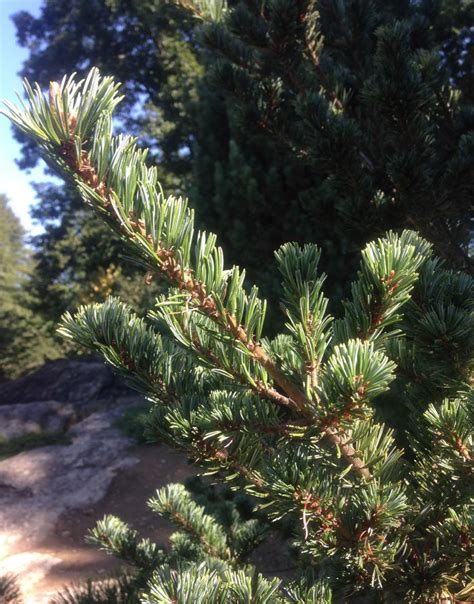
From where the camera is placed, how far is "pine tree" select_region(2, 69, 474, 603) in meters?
1.01

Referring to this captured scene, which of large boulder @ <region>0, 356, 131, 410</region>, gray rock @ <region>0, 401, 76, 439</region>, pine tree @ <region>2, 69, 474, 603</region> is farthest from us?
large boulder @ <region>0, 356, 131, 410</region>

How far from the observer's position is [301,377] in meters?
1.23

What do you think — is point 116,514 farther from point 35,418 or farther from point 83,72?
point 83,72

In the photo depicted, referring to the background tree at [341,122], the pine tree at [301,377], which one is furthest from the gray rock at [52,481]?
the pine tree at [301,377]

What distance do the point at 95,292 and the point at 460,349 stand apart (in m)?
16.4

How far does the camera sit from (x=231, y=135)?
514 centimetres

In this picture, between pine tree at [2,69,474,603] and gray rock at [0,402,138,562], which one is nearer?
pine tree at [2,69,474,603]

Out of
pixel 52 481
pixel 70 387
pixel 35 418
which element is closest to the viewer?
pixel 52 481

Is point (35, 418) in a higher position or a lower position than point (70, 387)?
lower

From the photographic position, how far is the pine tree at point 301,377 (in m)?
1.01

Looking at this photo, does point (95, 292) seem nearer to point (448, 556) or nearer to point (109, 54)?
point (109, 54)

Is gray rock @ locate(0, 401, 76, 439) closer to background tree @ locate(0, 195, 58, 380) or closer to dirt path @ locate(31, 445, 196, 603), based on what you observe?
dirt path @ locate(31, 445, 196, 603)

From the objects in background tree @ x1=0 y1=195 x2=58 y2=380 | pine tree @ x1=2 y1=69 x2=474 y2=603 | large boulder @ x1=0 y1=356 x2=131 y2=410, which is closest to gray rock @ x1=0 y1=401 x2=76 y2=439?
large boulder @ x1=0 y1=356 x2=131 y2=410

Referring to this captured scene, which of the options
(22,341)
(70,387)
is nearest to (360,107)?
(70,387)
